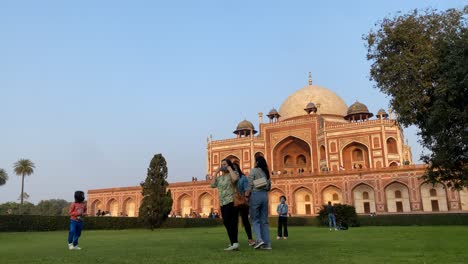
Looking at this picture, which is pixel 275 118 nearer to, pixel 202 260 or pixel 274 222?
pixel 274 222

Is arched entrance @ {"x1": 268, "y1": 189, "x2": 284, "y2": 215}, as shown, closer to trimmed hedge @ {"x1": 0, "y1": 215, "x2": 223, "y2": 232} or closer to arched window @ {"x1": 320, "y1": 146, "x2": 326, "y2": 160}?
arched window @ {"x1": 320, "y1": 146, "x2": 326, "y2": 160}

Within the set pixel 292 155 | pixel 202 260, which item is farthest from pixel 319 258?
pixel 292 155

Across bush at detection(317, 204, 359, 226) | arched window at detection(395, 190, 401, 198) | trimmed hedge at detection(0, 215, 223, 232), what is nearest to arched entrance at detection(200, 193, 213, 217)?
trimmed hedge at detection(0, 215, 223, 232)

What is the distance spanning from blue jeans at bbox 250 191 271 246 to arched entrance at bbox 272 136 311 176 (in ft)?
153

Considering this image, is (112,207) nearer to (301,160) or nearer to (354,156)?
(301,160)

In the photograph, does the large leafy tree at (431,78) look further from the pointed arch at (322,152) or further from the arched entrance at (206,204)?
the arched entrance at (206,204)

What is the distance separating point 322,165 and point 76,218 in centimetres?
4455

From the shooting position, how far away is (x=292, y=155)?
2216 inches

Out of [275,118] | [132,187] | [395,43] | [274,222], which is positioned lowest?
[274,222]

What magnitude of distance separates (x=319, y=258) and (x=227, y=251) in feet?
6.09

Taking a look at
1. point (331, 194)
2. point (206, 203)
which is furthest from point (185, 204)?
point (331, 194)

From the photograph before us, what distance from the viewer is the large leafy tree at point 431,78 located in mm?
16016

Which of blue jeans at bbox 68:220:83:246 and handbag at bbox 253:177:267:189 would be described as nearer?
handbag at bbox 253:177:267:189

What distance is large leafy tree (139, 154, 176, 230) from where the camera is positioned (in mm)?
25047
